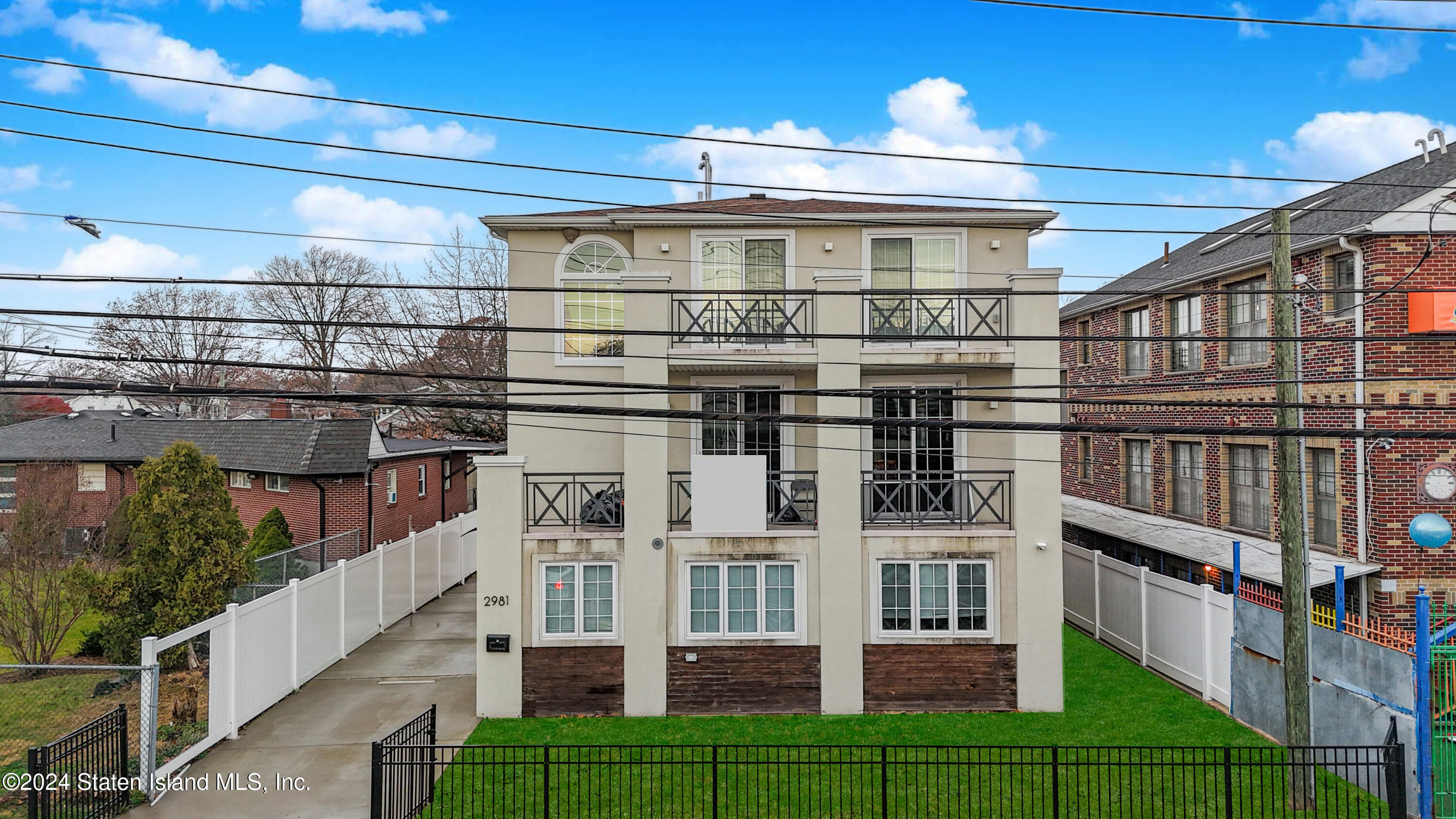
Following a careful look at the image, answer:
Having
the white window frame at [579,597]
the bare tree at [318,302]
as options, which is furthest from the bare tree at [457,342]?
the white window frame at [579,597]

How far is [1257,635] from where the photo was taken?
36.9 ft

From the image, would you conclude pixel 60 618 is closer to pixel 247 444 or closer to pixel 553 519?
pixel 553 519

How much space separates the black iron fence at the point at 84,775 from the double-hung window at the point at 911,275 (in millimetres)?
11320

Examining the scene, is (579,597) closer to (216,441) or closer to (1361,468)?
(1361,468)

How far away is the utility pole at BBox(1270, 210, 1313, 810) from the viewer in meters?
9.30

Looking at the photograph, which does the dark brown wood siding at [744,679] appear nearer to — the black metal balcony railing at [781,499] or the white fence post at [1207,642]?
the black metal balcony railing at [781,499]

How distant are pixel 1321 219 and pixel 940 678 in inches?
489

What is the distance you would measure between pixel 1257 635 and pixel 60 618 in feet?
60.0

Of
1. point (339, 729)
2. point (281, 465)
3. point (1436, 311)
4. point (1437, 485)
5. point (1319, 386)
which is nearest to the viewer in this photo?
point (339, 729)

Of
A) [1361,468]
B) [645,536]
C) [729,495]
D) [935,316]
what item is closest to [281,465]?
[645,536]

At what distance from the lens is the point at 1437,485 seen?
43.9 feet

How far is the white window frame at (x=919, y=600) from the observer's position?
40.4 ft

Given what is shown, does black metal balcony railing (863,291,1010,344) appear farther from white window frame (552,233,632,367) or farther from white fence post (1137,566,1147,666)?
white fence post (1137,566,1147,666)

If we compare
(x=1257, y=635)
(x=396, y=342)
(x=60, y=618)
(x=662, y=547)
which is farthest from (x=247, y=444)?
(x=1257, y=635)
